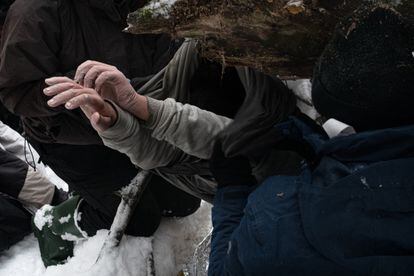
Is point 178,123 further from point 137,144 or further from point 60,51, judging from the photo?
point 60,51

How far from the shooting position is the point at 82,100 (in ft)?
5.16

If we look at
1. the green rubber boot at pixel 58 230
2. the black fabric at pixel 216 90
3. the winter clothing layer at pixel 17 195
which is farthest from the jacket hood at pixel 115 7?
the winter clothing layer at pixel 17 195

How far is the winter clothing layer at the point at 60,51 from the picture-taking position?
2.37 metres

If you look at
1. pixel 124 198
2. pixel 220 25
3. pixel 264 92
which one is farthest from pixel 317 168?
pixel 124 198

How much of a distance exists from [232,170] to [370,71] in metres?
0.58

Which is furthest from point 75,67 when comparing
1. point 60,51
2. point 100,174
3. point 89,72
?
point 89,72

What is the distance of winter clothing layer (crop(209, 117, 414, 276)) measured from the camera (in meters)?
1.08

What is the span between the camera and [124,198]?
8.50ft

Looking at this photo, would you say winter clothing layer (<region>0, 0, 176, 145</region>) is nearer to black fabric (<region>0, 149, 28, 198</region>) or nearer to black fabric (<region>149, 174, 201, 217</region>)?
black fabric (<region>149, 174, 201, 217</region>)

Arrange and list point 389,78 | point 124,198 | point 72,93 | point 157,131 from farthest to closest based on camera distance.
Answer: point 124,198, point 157,131, point 72,93, point 389,78

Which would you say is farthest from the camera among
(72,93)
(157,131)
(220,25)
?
(157,131)

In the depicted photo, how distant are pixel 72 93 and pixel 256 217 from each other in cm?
77

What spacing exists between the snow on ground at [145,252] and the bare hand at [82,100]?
1.28m

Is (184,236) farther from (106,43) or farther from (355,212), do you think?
(355,212)
